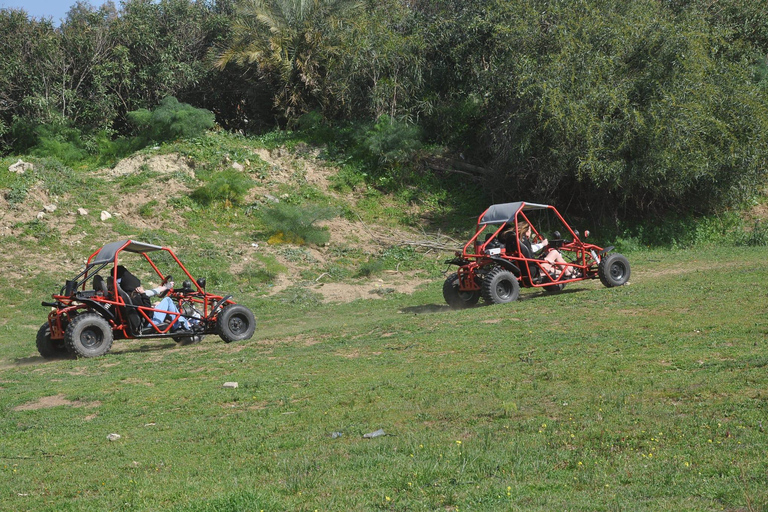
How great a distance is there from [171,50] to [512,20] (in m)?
14.9

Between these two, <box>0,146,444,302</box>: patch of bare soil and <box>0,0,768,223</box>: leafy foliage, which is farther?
<box>0,0,768,223</box>: leafy foliage

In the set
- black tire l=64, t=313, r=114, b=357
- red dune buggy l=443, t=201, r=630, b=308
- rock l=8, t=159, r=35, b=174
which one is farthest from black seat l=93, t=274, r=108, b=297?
rock l=8, t=159, r=35, b=174

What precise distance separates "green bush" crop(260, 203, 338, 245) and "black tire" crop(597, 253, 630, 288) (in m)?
9.73

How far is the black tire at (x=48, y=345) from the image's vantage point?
45.4 ft

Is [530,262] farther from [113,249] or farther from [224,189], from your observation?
[224,189]

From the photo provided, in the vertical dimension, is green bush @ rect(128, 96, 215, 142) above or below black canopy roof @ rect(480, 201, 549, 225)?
above

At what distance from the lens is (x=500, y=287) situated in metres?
15.9

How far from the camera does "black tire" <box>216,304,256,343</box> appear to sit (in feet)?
47.1

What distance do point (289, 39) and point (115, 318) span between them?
19.3 meters

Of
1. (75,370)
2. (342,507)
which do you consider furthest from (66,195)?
(342,507)

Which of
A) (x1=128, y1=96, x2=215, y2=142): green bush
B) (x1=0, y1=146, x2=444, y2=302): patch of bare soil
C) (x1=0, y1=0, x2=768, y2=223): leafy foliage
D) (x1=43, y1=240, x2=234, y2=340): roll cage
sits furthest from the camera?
(x1=128, y1=96, x2=215, y2=142): green bush

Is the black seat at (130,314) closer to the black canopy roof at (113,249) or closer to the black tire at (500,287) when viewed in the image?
the black canopy roof at (113,249)

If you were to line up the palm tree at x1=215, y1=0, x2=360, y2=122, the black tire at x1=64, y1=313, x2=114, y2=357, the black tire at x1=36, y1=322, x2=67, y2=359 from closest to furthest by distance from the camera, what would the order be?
the black tire at x1=64, y1=313, x2=114, y2=357 → the black tire at x1=36, y1=322, x2=67, y2=359 → the palm tree at x1=215, y1=0, x2=360, y2=122

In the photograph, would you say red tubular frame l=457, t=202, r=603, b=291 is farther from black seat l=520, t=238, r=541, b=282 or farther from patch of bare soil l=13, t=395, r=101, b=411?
patch of bare soil l=13, t=395, r=101, b=411
